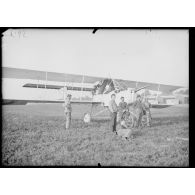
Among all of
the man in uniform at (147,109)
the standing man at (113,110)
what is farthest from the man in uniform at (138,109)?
the standing man at (113,110)

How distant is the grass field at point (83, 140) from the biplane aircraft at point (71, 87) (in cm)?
10

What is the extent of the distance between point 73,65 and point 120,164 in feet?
4.56

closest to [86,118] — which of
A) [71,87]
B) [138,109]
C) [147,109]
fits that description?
[71,87]

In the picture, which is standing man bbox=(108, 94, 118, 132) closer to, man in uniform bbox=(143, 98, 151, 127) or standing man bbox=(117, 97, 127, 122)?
standing man bbox=(117, 97, 127, 122)

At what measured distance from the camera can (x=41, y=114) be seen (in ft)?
11.7

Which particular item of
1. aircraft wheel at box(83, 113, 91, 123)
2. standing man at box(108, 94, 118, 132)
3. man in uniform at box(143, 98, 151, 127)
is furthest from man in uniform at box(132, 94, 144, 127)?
aircraft wheel at box(83, 113, 91, 123)

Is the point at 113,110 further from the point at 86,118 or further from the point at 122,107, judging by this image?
the point at 86,118

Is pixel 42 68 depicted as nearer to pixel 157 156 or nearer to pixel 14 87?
pixel 14 87

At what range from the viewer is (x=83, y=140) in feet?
11.5

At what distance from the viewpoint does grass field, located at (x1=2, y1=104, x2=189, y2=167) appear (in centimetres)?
347

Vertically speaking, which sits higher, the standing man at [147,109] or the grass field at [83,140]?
the standing man at [147,109]

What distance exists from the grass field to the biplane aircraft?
3.8 inches

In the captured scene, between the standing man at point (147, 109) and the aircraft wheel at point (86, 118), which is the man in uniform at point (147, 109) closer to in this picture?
the standing man at point (147, 109)

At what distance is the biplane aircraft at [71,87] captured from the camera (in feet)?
11.6
